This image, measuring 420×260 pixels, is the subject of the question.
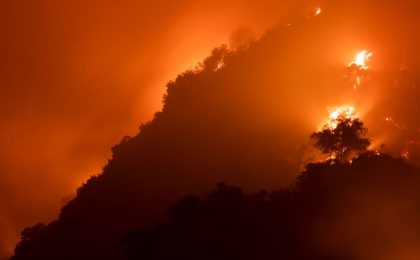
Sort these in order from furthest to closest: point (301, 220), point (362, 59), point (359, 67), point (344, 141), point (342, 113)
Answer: point (362, 59) → point (359, 67) → point (342, 113) → point (344, 141) → point (301, 220)

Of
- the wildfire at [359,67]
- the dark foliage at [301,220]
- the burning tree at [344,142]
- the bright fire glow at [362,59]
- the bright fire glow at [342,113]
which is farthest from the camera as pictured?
the bright fire glow at [362,59]

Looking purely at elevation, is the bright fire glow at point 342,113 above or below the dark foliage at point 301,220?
above

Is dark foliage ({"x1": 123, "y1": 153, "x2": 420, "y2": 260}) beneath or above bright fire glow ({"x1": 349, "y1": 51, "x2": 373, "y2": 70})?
beneath

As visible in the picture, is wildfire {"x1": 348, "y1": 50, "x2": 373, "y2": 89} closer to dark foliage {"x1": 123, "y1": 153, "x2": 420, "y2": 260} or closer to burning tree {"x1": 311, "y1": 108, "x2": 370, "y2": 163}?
burning tree {"x1": 311, "y1": 108, "x2": 370, "y2": 163}

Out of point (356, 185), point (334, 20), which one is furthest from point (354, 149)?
point (334, 20)

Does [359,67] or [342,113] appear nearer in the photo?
[342,113]

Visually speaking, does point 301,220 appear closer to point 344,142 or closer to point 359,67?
point 344,142

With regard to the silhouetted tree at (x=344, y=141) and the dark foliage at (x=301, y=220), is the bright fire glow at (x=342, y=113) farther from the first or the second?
the dark foliage at (x=301, y=220)

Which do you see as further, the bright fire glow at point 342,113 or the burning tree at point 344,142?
the bright fire glow at point 342,113

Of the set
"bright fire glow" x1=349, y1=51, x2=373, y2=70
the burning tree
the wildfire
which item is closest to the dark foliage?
the burning tree

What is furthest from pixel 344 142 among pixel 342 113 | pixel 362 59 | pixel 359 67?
pixel 362 59

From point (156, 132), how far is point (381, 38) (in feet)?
166

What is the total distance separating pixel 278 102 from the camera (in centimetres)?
8425

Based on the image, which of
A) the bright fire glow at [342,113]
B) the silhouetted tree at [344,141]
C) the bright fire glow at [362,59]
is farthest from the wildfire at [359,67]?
the silhouetted tree at [344,141]
